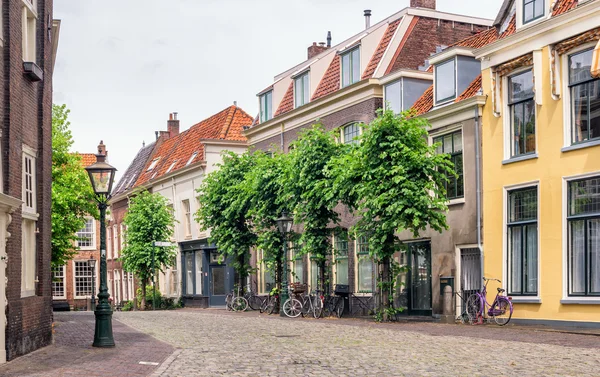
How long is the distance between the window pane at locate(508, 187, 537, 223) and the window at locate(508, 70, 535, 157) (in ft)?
3.31

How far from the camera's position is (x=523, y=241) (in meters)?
23.0

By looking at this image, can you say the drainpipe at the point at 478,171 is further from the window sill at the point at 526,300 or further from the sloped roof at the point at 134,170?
the sloped roof at the point at 134,170

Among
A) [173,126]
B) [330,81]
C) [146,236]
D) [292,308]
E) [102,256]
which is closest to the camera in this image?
[102,256]

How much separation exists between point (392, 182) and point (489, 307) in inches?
159

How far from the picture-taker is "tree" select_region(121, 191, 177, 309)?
4647 cm

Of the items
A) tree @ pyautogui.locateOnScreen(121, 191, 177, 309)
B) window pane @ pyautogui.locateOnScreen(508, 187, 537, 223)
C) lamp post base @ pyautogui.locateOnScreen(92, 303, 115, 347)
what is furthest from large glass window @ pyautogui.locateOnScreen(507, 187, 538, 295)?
tree @ pyautogui.locateOnScreen(121, 191, 177, 309)

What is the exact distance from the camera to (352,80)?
33562mm

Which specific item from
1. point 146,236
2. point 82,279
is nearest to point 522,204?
point 146,236

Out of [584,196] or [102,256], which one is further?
[584,196]

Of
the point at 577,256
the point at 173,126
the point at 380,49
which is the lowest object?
the point at 577,256

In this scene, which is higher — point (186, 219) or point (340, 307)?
point (186, 219)

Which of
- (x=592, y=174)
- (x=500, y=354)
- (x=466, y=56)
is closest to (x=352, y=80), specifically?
(x=466, y=56)

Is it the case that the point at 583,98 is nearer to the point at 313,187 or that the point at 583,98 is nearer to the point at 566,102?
the point at 566,102

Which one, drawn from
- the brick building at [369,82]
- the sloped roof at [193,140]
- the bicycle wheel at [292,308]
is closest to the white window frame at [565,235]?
the brick building at [369,82]
